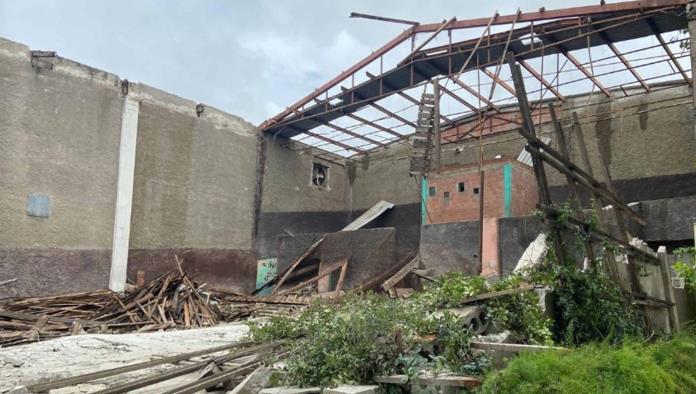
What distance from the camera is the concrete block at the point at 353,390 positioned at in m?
4.13

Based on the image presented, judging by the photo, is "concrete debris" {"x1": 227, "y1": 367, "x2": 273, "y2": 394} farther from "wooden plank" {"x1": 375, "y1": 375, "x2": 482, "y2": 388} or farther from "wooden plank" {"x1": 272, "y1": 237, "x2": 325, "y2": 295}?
"wooden plank" {"x1": 272, "y1": 237, "x2": 325, "y2": 295}

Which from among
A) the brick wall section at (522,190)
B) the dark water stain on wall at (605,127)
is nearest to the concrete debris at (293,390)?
the brick wall section at (522,190)

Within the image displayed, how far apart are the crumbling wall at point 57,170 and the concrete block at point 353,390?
37.6 ft

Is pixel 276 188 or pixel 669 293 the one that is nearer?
pixel 669 293

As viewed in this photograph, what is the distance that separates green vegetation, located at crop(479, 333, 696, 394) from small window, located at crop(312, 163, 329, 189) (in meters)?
16.9

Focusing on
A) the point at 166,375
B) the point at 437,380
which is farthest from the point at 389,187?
the point at 437,380

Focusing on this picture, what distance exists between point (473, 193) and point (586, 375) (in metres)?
11.3

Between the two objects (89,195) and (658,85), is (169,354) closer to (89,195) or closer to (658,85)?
(89,195)

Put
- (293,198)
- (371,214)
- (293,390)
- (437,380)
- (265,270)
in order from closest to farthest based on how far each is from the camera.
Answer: (437,380) < (293,390) < (265,270) < (293,198) < (371,214)

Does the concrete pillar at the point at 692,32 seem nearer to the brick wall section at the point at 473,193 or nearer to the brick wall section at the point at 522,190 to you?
the brick wall section at the point at 522,190

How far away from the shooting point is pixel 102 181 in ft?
47.1

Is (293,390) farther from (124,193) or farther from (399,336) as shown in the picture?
(124,193)

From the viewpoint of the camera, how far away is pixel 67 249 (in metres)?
13.5

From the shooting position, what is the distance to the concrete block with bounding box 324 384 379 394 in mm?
4129
